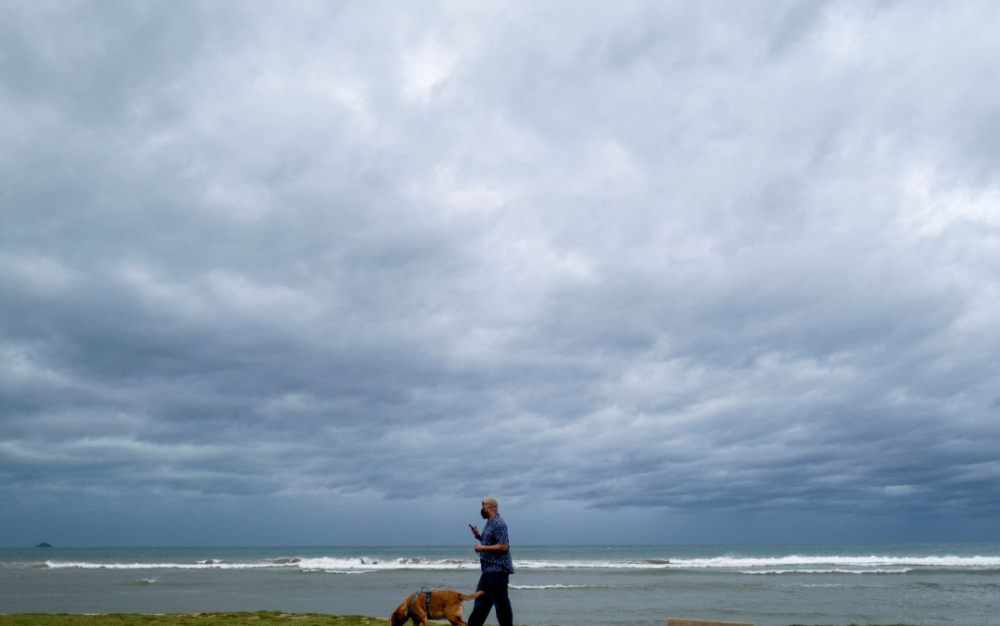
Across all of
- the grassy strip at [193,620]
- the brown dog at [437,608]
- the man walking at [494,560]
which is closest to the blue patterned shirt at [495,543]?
the man walking at [494,560]

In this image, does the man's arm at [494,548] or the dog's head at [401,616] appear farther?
the dog's head at [401,616]

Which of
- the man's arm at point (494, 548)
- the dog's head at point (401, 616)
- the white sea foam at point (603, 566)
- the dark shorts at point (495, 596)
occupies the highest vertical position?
the man's arm at point (494, 548)

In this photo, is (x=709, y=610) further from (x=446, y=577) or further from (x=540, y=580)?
(x=446, y=577)

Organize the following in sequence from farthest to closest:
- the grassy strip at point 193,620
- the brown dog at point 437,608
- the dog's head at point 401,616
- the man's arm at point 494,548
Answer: the grassy strip at point 193,620 → the dog's head at point 401,616 → the brown dog at point 437,608 → the man's arm at point 494,548

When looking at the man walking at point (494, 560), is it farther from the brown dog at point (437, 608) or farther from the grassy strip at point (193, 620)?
the grassy strip at point (193, 620)

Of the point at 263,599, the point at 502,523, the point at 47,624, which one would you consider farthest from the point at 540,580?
the point at 502,523

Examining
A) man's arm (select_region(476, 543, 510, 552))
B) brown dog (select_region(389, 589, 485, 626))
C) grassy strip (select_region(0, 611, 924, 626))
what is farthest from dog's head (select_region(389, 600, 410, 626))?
grassy strip (select_region(0, 611, 924, 626))

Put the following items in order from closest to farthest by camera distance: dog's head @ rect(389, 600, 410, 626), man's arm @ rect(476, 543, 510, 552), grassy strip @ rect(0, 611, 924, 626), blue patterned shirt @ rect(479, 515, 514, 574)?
man's arm @ rect(476, 543, 510, 552)
blue patterned shirt @ rect(479, 515, 514, 574)
dog's head @ rect(389, 600, 410, 626)
grassy strip @ rect(0, 611, 924, 626)

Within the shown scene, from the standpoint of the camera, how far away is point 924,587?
25938 millimetres

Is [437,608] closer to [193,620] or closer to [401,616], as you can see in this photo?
[401,616]

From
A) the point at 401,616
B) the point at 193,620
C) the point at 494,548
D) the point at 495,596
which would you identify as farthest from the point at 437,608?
the point at 193,620

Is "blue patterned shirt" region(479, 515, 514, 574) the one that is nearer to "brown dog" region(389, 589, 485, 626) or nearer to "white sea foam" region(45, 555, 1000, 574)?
"brown dog" region(389, 589, 485, 626)

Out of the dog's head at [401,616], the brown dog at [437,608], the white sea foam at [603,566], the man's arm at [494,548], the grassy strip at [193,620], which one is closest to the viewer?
the man's arm at [494,548]

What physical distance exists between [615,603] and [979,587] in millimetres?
15694
